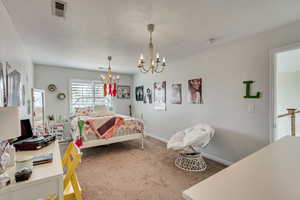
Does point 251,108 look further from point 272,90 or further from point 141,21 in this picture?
point 141,21

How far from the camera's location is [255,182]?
698 mm

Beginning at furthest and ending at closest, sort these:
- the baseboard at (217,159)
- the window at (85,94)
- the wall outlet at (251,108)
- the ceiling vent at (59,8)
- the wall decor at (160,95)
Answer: the window at (85,94) → the wall decor at (160,95) → the baseboard at (217,159) → the wall outlet at (251,108) → the ceiling vent at (59,8)

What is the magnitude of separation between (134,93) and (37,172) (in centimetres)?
479

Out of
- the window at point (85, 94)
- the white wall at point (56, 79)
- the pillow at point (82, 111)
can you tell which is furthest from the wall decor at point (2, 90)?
the window at point (85, 94)

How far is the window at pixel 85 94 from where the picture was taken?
15.5ft

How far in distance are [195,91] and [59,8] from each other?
2.83 m

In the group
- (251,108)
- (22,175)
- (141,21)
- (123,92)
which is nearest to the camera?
(22,175)

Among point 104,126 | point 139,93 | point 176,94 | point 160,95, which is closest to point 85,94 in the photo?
point 139,93

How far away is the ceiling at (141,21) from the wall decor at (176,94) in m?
1.20

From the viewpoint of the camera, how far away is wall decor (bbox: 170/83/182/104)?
3.69 m

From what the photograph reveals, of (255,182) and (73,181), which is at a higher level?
(255,182)

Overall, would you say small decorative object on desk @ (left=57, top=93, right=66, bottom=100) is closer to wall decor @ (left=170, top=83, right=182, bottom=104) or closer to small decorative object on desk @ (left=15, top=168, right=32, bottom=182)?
wall decor @ (left=170, top=83, right=182, bottom=104)

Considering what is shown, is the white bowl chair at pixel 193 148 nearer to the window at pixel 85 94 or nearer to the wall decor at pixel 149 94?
the wall decor at pixel 149 94

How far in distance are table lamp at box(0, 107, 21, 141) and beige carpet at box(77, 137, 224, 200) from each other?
1.34 meters
